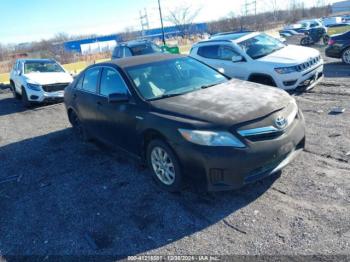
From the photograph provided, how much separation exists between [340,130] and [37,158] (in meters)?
5.54

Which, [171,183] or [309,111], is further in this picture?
[309,111]

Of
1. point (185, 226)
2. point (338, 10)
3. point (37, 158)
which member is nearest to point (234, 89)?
point (185, 226)

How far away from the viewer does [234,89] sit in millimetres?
4648

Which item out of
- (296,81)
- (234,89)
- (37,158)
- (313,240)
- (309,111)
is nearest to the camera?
(313,240)

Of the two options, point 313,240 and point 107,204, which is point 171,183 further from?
point 313,240

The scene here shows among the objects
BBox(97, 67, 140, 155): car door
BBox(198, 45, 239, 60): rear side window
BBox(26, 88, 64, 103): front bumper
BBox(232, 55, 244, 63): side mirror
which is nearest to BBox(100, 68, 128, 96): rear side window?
BBox(97, 67, 140, 155): car door

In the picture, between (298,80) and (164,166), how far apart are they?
5.35m

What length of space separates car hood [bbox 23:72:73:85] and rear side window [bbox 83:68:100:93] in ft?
18.6

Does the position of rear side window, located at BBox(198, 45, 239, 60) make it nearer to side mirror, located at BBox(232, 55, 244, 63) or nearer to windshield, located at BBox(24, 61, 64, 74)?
side mirror, located at BBox(232, 55, 244, 63)

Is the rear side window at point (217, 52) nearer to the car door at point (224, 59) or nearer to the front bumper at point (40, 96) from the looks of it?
the car door at point (224, 59)

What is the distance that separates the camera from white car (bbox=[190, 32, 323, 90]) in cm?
812

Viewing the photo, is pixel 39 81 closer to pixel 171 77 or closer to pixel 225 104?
pixel 171 77

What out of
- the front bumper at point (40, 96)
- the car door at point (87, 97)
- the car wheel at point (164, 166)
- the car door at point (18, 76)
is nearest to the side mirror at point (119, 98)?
the car wheel at point (164, 166)

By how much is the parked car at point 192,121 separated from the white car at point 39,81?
6091 millimetres
